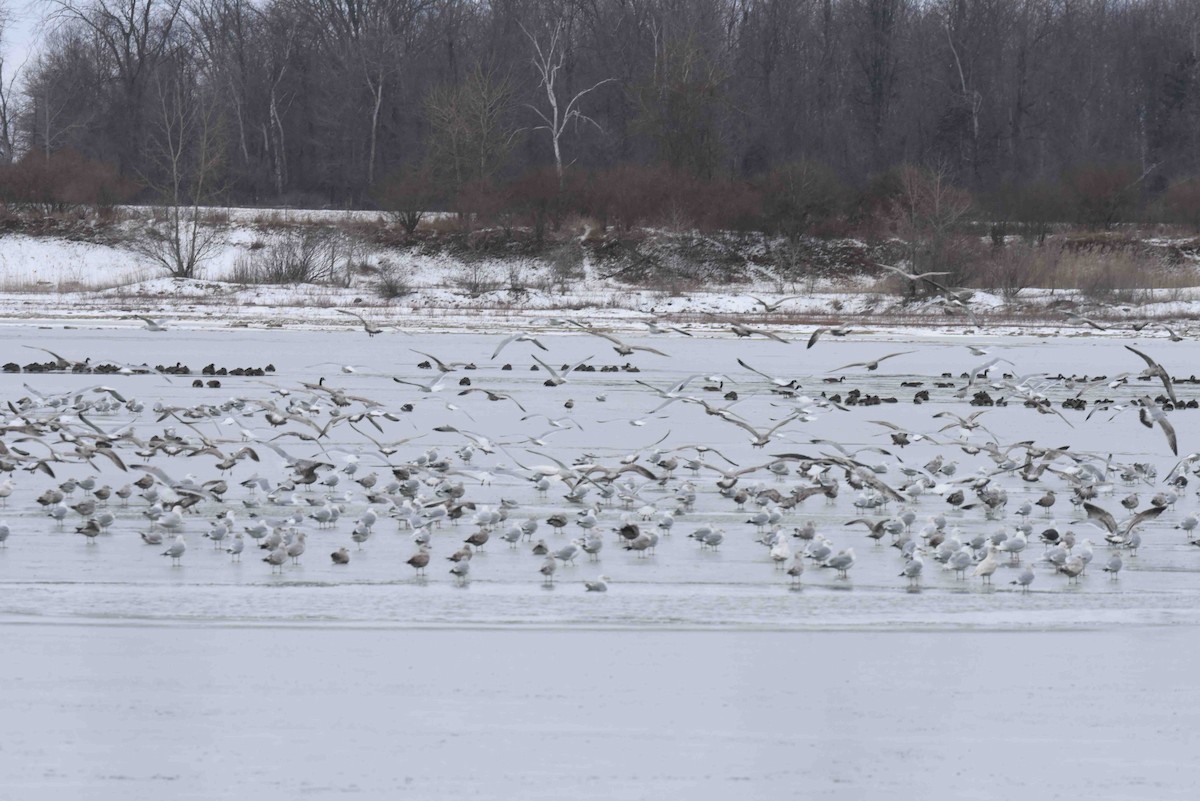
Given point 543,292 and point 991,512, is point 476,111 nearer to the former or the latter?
point 543,292

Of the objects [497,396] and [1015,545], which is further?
[497,396]

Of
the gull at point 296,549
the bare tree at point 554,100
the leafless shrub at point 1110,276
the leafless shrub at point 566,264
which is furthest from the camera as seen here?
the bare tree at point 554,100

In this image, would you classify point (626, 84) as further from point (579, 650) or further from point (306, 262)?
point (579, 650)

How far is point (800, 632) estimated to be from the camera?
5.75 m

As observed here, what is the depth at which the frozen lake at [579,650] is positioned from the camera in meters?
4.18

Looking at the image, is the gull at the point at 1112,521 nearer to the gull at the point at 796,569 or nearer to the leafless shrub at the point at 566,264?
the gull at the point at 796,569

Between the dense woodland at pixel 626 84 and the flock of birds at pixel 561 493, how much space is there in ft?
130

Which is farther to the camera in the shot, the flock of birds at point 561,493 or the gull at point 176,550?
the flock of birds at point 561,493

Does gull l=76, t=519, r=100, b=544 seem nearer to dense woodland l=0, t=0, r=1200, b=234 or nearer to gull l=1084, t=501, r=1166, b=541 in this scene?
gull l=1084, t=501, r=1166, b=541

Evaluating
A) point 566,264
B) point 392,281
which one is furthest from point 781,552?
point 566,264

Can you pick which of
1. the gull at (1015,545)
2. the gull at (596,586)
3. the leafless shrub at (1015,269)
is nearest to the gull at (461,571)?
the gull at (596,586)

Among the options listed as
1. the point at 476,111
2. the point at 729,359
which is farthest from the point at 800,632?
the point at 476,111

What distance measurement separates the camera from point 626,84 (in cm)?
5791

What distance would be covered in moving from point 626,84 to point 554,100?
4.34 metres
